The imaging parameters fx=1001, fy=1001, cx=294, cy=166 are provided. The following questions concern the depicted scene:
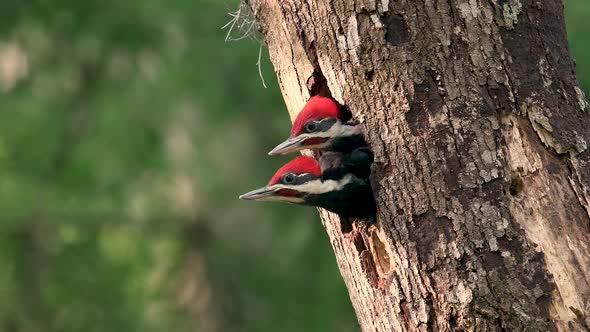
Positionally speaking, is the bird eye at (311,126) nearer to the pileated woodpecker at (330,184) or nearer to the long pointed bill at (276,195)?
the pileated woodpecker at (330,184)

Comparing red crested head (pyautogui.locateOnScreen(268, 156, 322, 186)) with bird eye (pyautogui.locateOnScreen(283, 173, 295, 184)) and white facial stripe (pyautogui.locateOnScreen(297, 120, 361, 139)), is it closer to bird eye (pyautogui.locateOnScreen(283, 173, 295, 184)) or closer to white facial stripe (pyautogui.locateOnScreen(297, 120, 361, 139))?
bird eye (pyautogui.locateOnScreen(283, 173, 295, 184))

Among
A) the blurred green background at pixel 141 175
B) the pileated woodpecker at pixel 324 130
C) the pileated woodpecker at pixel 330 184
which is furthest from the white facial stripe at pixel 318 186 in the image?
the blurred green background at pixel 141 175

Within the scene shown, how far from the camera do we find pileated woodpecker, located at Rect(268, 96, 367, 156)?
3854 millimetres

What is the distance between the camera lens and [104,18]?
1140 cm

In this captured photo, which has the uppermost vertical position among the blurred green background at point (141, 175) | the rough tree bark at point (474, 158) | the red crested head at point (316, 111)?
the blurred green background at point (141, 175)

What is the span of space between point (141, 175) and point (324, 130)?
7.80m

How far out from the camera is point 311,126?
13.0 feet

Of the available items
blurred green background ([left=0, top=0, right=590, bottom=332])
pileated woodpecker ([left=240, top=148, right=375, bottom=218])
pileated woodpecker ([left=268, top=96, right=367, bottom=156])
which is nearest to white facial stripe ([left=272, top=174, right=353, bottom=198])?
pileated woodpecker ([left=240, top=148, right=375, bottom=218])

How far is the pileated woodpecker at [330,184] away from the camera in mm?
3848

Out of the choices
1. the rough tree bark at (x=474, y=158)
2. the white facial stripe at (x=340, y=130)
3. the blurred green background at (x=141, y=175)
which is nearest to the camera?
the rough tree bark at (x=474, y=158)

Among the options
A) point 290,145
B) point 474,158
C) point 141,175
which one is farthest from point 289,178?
point 141,175

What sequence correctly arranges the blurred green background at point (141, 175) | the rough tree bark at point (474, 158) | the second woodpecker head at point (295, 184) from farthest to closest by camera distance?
the blurred green background at point (141, 175), the second woodpecker head at point (295, 184), the rough tree bark at point (474, 158)

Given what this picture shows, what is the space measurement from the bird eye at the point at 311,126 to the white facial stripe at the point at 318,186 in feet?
0.66

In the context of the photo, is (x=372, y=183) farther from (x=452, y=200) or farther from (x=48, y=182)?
(x=48, y=182)
